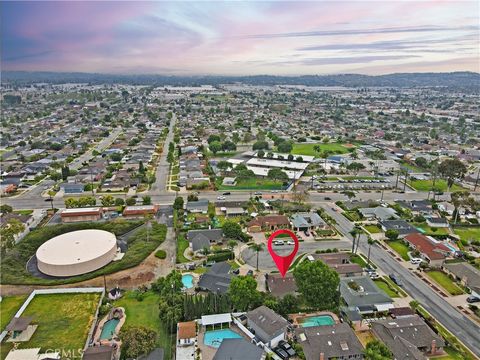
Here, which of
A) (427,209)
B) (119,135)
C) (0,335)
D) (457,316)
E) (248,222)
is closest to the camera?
(0,335)

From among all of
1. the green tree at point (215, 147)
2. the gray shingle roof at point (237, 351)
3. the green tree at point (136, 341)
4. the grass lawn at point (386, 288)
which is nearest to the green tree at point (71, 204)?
the green tree at point (136, 341)

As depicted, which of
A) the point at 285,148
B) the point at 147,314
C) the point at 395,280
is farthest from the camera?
the point at 285,148

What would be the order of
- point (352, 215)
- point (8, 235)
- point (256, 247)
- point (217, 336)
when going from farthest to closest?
1. point (352, 215)
2. point (8, 235)
3. point (256, 247)
4. point (217, 336)

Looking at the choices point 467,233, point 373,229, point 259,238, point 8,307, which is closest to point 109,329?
point 8,307

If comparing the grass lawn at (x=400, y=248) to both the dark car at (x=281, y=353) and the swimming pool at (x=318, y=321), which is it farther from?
the dark car at (x=281, y=353)

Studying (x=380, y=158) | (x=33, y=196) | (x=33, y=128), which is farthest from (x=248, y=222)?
(x=33, y=128)

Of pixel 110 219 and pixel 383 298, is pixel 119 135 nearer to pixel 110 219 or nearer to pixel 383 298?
pixel 110 219

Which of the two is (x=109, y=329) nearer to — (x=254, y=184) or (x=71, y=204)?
(x=71, y=204)
